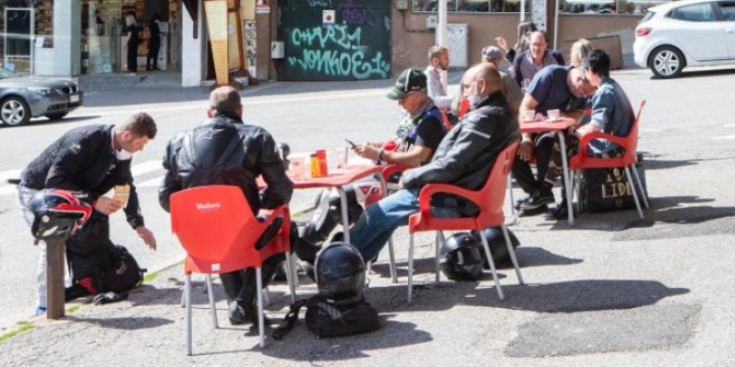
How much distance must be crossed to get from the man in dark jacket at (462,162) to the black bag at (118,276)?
6.25 ft

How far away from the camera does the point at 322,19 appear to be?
32594 millimetres

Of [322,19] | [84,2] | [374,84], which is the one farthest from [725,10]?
[84,2]

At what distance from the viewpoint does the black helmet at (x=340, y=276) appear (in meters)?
7.46

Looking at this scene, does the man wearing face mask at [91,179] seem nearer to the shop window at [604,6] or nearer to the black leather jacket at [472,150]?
the black leather jacket at [472,150]

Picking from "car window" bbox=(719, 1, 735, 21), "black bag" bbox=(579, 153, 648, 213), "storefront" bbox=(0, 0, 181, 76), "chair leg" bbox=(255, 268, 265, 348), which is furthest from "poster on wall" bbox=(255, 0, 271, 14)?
"chair leg" bbox=(255, 268, 265, 348)

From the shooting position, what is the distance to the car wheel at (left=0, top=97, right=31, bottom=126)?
23516 mm

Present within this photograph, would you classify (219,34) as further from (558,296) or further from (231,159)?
(558,296)

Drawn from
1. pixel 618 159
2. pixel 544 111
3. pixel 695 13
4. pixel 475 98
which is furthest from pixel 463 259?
pixel 695 13

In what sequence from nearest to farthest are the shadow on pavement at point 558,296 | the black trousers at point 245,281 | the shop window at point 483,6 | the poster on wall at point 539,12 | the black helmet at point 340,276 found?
the black helmet at point 340,276 → the shadow on pavement at point 558,296 → the black trousers at point 245,281 → the poster on wall at point 539,12 → the shop window at point 483,6

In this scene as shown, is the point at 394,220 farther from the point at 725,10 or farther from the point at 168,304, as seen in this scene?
the point at 725,10

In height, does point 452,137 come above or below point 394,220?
above

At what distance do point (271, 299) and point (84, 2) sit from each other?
27.6 metres

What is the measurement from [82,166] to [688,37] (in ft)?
62.2

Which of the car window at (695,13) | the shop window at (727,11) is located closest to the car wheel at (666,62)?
the car window at (695,13)
